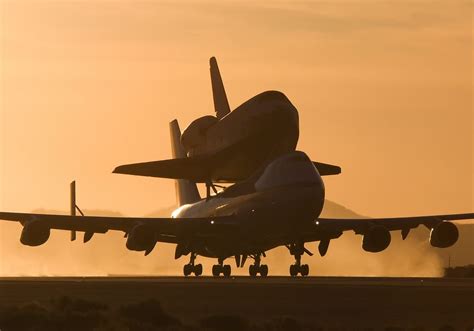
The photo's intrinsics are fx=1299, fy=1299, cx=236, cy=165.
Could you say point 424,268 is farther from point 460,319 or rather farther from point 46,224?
point 460,319

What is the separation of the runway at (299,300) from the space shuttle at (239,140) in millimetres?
35904

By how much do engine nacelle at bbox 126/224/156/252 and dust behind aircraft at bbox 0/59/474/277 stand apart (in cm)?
6

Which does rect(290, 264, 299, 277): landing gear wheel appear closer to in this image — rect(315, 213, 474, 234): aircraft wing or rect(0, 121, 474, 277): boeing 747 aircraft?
rect(0, 121, 474, 277): boeing 747 aircraft

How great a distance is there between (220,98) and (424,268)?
111ft

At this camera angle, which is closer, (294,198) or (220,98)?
(294,198)

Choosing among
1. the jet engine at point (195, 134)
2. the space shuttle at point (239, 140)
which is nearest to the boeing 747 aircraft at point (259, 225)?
the space shuttle at point (239, 140)

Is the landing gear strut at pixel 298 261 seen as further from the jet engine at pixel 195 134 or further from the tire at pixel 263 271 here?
the jet engine at pixel 195 134

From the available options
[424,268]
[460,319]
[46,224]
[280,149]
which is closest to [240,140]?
Result: [280,149]

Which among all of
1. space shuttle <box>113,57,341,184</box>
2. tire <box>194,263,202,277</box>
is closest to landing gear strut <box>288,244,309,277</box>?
tire <box>194,263,202,277</box>

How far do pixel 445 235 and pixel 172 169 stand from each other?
3298 centimetres

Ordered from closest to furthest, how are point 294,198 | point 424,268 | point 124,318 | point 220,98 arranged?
1. point 124,318
2. point 294,198
3. point 424,268
4. point 220,98

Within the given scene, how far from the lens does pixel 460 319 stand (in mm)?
46781

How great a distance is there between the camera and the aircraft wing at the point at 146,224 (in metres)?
85.8

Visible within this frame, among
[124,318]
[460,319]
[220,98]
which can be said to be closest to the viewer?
[124,318]
